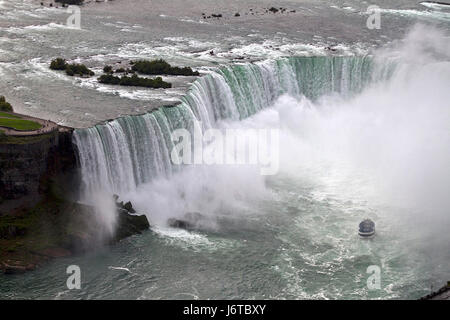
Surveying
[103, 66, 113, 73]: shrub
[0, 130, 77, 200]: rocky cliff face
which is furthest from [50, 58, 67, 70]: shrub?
[0, 130, 77, 200]: rocky cliff face

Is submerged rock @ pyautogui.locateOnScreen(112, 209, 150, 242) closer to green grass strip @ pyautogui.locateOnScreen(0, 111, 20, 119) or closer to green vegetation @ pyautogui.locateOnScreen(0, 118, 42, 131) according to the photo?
green vegetation @ pyautogui.locateOnScreen(0, 118, 42, 131)

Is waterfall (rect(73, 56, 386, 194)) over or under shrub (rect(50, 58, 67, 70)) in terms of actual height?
under

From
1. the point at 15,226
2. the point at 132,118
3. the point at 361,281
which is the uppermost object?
the point at 132,118

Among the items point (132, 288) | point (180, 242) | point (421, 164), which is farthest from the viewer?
point (421, 164)

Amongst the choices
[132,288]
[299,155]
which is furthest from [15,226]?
[299,155]

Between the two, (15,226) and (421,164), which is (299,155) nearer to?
(421,164)

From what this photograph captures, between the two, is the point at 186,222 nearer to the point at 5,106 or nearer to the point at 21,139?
the point at 21,139
